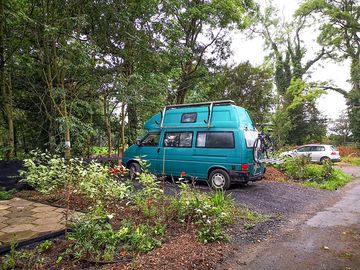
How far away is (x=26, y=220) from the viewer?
13.4 feet

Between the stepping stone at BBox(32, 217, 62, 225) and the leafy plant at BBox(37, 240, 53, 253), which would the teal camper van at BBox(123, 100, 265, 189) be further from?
the leafy plant at BBox(37, 240, 53, 253)

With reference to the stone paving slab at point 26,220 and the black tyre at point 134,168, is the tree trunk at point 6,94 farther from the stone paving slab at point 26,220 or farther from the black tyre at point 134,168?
the black tyre at point 134,168

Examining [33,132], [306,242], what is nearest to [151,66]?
[33,132]

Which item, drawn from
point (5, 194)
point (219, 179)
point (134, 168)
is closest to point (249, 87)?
point (134, 168)

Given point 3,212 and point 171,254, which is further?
point 3,212

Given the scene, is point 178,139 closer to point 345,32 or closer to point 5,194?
point 5,194

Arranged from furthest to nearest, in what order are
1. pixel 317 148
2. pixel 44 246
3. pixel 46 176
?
1. pixel 317 148
2. pixel 46 176
3. pixel 44 246

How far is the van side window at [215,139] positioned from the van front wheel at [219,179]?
724 millimetres

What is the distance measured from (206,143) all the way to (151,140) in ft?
6.89

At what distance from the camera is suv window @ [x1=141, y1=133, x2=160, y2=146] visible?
8.58 m

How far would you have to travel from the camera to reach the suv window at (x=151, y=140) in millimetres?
8577

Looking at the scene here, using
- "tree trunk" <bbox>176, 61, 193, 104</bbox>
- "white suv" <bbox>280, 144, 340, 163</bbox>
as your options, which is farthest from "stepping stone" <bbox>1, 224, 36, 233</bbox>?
"white suv" <bbox>280, 144, 340, 163</bbox>

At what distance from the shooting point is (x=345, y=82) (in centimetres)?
2462

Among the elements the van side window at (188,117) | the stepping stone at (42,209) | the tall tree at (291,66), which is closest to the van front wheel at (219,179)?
the van side window at (188,117)
